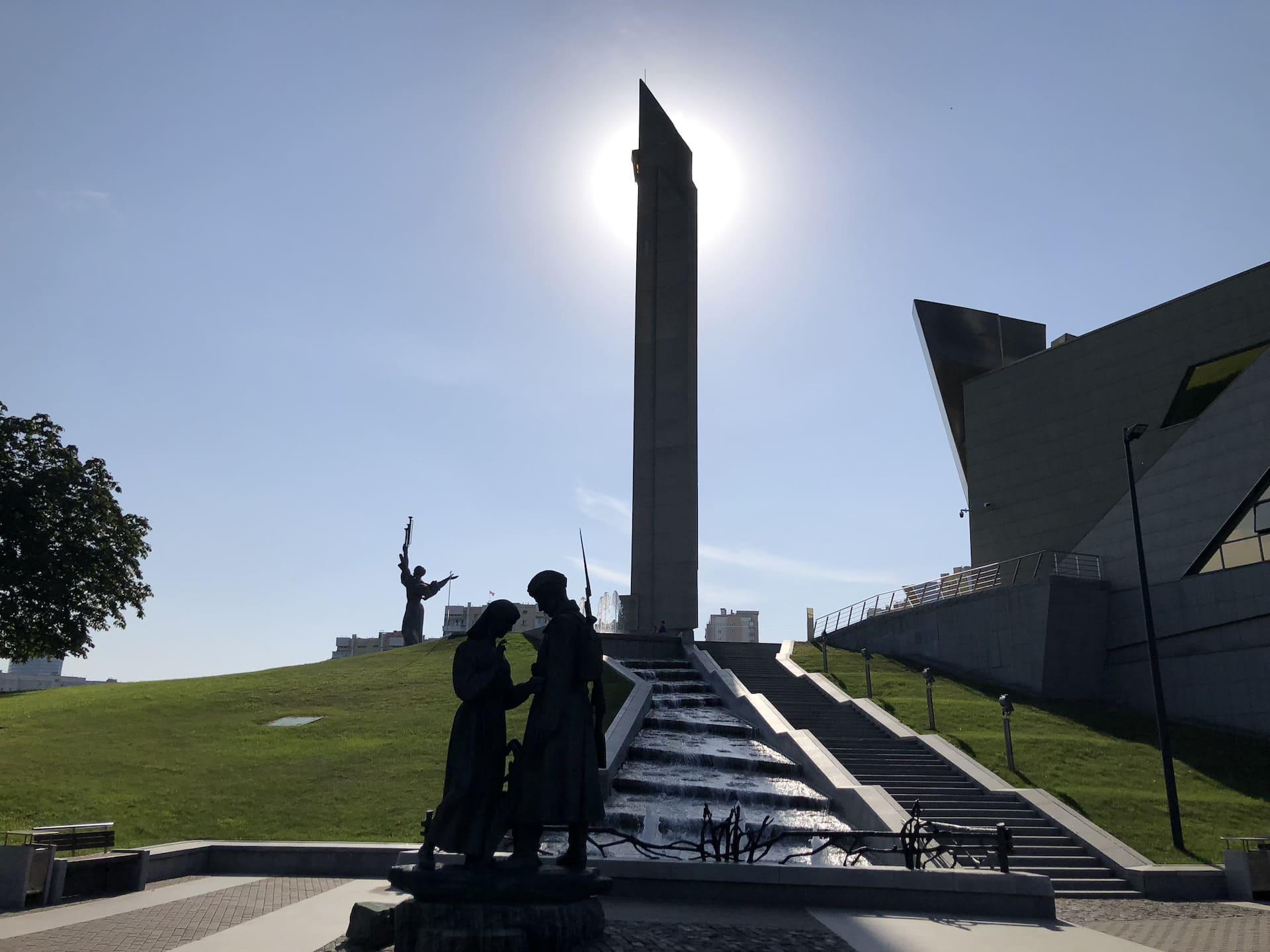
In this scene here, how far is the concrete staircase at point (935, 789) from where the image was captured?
14.4 meters

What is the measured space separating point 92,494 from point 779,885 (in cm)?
1847

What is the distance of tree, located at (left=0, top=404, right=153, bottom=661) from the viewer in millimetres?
20156

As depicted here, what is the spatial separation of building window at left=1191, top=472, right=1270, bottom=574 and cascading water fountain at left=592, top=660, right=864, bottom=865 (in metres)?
14.7

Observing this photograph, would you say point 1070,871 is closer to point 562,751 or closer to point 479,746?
point 562,751

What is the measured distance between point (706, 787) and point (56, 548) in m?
15.4

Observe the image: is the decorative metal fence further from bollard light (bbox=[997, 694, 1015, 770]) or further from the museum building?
the museum building

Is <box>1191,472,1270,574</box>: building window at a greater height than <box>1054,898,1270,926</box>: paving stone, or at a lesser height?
greater

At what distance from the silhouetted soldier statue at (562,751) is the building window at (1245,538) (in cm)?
2413

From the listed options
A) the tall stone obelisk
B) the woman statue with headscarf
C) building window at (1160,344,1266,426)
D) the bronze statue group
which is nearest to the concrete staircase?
the bronze statue group

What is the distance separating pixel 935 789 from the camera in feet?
59.0

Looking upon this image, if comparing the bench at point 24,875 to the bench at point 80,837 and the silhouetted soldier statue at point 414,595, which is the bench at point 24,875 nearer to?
the bench at point 80,837

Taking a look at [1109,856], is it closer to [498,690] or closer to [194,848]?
[498,690]

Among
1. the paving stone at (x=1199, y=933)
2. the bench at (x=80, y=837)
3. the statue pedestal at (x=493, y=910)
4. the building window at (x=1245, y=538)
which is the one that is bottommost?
the paving stone at (x=1199, y=933)

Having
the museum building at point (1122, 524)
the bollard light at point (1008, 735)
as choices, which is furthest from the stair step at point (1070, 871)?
the museum building at point (1122, 524)
